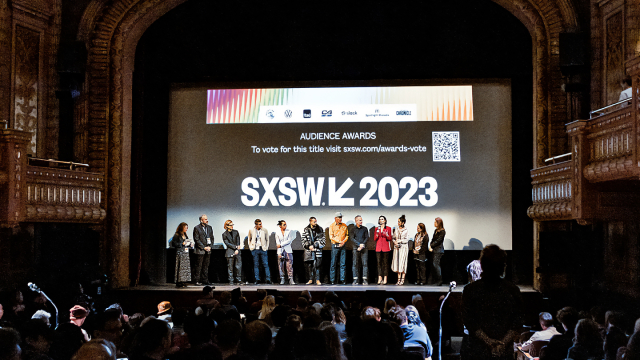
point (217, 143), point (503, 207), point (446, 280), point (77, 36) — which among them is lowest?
point (446, 280)

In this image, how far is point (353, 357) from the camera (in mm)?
3109

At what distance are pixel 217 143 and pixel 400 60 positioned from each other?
377 centimetres

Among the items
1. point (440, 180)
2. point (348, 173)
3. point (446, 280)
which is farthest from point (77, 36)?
point (446, 280)

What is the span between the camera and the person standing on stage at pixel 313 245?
1052cm

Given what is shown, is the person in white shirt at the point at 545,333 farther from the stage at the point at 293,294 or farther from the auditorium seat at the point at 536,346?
the stage at the point at 293,294

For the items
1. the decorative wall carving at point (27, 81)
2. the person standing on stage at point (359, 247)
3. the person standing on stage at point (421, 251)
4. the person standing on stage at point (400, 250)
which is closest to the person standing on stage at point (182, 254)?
the decorative wall carving at point (27, 81)

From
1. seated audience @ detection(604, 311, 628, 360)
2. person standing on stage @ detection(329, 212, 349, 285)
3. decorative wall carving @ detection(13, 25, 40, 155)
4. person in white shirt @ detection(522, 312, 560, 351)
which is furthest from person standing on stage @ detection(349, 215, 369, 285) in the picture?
seated audience @ detection(604, 311, 628, 360)

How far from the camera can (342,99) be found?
11.3 meters

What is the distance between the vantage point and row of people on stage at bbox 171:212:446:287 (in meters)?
10.3

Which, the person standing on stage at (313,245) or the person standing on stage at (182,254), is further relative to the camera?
the person standing on stage at (313,245)

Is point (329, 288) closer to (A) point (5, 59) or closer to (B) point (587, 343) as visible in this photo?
(A) point (5, 59)

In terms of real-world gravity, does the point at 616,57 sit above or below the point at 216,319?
above

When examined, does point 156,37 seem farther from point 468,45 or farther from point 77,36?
point 468,45

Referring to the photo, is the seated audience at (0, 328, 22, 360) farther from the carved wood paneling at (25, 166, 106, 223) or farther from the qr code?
the qr code
